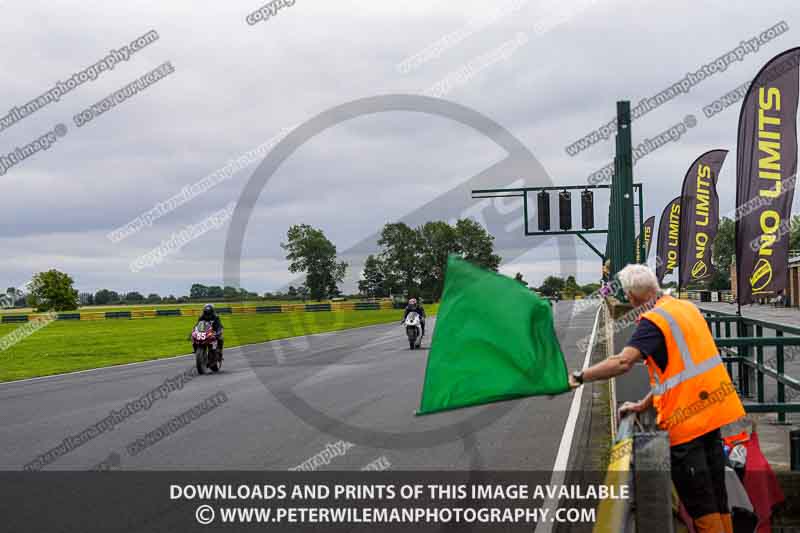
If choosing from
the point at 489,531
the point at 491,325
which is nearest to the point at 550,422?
the point at 489,531

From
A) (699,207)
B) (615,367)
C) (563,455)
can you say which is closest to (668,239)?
(699,207)

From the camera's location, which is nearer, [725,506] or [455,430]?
[725,506]

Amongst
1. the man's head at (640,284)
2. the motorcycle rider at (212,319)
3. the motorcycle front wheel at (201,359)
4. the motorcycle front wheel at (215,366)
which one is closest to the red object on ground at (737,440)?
the man's head at (640,284)

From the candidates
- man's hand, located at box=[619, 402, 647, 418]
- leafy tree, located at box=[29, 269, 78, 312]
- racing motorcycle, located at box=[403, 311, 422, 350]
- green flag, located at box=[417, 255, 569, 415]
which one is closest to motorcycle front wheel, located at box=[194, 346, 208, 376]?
racing motorcycle, located at box=[403, 311, 422, 350]

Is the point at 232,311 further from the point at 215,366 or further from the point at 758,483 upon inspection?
the point at 758,483

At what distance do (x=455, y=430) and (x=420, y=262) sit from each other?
48.5 metres

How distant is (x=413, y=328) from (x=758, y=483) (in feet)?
72.2

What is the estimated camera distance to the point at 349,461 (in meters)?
8.62

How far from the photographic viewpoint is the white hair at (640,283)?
4.84 m

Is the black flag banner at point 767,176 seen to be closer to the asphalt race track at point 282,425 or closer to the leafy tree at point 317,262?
the asphalt race track at point 282,425

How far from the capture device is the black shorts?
4.66 metres

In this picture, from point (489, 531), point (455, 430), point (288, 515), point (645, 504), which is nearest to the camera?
point (645, 504)

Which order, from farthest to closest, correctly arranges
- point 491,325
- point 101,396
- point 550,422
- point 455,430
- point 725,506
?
point 101,396
point 550,422
point 455,430
point 725,506
point 491,325

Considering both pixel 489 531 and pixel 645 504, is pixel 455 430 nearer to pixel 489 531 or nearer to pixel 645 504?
pixel 489 531
